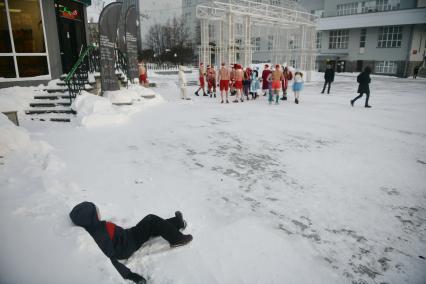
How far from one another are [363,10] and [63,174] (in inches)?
1705

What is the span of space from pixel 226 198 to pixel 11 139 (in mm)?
4350

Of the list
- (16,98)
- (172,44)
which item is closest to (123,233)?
(16,98)

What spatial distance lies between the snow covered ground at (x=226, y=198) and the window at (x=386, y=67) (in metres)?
32.0

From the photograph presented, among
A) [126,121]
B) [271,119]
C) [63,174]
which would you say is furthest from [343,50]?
[63,174]

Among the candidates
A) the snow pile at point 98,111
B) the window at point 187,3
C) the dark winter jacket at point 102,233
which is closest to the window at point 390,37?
the snow pile at point 98,111

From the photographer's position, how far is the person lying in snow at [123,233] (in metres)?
2.74

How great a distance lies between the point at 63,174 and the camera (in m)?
4.78

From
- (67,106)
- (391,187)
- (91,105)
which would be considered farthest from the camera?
(67,106)

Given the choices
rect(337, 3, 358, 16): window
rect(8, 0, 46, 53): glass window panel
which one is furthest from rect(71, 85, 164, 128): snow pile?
rect(337, 3, 358, 16): window

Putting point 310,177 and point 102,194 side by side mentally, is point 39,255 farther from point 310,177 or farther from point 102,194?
point 310,177

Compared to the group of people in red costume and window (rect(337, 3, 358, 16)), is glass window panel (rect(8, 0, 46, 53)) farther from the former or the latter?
window (rect(337, 3, 358, 16))

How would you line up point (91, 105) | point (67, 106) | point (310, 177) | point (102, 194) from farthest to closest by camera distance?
point (67, 106)
point (91, 105)
point (310, 177)
point (102, 194)

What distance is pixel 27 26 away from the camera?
33.2ft

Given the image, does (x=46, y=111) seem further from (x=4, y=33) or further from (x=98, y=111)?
(x=4, y=33)
